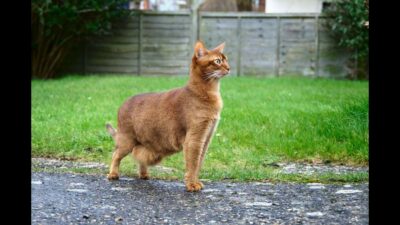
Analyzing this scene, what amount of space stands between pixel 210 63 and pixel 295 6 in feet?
67.9

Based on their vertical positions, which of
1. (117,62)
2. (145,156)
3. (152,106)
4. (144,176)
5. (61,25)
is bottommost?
(144,176)

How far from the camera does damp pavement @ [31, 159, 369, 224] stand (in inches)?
181

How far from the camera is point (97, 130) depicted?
909cm

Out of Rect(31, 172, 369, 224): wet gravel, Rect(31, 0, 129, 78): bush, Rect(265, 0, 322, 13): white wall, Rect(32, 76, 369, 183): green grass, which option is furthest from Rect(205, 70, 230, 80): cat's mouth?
Rect(265, 0, 322, 13): white wall

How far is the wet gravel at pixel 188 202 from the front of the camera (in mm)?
4605

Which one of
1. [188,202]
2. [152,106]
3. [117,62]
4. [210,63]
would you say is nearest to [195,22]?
[117,62]

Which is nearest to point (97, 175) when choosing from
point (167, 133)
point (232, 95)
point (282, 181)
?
point (167, 133)

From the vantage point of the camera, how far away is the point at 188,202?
17.0 feet

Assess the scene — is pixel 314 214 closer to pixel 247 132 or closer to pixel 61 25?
pixel 247 132

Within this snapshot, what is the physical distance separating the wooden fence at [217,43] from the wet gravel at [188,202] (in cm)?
1400

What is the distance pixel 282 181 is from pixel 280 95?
7556 mm
